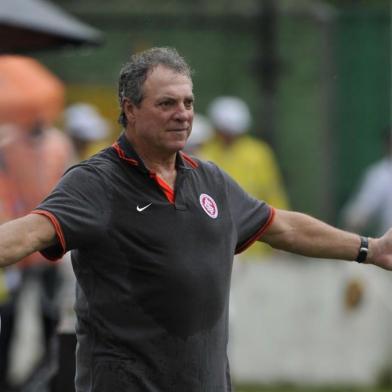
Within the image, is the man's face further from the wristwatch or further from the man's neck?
the wristwatch

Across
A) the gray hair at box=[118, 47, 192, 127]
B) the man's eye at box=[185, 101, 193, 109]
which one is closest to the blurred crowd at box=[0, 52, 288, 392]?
the gray hair at box=[118, 47, 192, 127]

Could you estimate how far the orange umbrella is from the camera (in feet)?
40.2

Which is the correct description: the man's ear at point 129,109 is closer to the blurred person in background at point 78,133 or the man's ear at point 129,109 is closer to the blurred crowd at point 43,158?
the blurred person in background at point 78,133

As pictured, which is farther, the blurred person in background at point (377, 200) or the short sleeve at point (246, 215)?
the blurred person in background at point (377, 200)

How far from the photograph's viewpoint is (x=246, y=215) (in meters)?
6.27

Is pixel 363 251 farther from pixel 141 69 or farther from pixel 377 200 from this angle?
pixel 377 200

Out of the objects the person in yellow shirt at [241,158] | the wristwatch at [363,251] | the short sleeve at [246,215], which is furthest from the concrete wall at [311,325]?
the short sleeve at [246,215]

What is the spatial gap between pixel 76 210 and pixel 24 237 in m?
0.24

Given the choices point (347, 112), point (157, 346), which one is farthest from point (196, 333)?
point (347, 112)

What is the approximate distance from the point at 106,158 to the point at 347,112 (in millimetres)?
10598

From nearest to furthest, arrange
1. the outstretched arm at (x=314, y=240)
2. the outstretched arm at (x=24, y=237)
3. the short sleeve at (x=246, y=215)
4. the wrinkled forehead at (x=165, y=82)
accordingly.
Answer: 1. the outstretched arm at (x=24, y=237)
2. the wrinkled forehead at (x=165, y=82)
3. the short sleeve at (x=246, y=215)
4. the outstretched arm at (x=314, y=240)

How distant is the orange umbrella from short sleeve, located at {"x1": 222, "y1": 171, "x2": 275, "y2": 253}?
5963mm

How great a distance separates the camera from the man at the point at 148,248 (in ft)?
19.0

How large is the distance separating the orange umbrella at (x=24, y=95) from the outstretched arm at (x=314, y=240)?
19.4 feet
